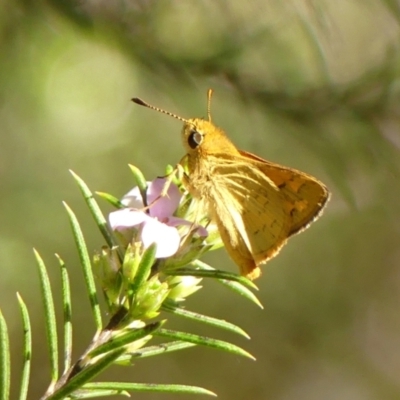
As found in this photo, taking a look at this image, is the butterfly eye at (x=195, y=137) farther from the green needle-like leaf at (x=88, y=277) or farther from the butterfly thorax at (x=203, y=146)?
the green needle-like leaf at (x=88, y=277)

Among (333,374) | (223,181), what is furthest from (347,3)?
(333,374)

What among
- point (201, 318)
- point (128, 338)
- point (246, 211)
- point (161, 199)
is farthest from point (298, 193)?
point (128, 338)

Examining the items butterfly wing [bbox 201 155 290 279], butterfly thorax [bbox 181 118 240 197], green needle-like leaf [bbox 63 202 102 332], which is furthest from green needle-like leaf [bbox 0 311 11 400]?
butterfly thorax [bbox 181 118 240 197]

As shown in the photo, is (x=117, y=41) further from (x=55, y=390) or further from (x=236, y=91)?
(x=55, y=390)

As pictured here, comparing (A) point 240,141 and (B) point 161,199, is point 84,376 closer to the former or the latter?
(B) point 161,199

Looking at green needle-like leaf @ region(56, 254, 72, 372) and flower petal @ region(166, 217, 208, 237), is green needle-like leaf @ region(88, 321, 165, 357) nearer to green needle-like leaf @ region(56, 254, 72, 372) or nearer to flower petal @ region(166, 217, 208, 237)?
green needle-like leaf @ region(56, 254, 72, 372)

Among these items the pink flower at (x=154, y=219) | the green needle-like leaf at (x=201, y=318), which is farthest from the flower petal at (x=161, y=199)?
the green needle-like leaf at (x=201, y=318)
